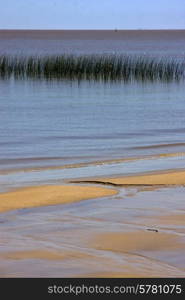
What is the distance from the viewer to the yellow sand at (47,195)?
9.83 metres

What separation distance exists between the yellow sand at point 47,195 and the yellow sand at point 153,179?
0.70 meters

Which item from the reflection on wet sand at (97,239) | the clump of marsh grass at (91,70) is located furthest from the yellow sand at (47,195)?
the clump of marsh grass at (91,70)

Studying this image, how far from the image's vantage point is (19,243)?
765cm

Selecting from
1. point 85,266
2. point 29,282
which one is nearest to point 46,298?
point 29,282

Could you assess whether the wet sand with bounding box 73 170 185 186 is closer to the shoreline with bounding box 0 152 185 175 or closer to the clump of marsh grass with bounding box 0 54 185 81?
the shoreline with bounding box 0 152 185 175

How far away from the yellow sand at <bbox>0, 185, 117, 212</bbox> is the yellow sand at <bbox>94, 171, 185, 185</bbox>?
700 millimetres

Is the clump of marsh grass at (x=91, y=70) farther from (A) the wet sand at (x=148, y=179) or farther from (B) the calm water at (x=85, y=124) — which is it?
(A) the wet sand at (x=148, y=179)

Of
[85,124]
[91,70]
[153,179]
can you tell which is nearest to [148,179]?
[153,179]

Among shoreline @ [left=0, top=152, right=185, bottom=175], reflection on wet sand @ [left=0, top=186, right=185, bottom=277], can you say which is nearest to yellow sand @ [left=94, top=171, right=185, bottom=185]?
reflection on wet sand @ [left=0, top=186, right=185, bottom=277]

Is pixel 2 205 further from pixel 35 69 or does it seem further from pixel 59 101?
pixel 35 69


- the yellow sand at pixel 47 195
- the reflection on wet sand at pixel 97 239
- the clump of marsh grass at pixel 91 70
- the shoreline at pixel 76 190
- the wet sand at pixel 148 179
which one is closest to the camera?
the reflection on wet sand at pixel 97 239

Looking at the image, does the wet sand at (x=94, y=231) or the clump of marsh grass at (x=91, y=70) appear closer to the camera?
the wet sand at (x=94, y=231)

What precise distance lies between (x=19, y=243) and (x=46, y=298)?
1953 mm

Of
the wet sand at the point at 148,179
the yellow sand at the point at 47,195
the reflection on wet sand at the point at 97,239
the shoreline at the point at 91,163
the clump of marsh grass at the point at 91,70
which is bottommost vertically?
the reflection on wet sand at the point at 97,239
